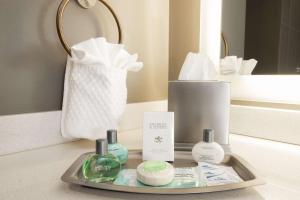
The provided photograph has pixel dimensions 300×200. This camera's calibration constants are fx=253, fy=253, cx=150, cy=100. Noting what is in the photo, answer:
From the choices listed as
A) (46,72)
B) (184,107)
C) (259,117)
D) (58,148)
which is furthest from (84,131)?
(259,117)

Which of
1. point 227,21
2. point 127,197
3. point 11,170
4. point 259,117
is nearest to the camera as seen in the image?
point 127,197

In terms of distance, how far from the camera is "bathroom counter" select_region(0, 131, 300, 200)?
1.52 feet

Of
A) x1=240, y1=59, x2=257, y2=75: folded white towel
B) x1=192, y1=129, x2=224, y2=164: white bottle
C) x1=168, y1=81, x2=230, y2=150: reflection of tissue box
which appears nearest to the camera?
x1=192, y1=129, x2=224, y2=164: white bottle

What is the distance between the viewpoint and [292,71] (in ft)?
2.76

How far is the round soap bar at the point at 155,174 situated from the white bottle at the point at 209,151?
14 cm

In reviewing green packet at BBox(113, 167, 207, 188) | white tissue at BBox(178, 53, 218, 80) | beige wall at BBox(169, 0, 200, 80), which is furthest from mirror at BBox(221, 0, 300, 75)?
green packet at BBox(113, 167, 207, 188)

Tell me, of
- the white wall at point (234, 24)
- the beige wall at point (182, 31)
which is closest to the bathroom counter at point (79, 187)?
the white wall at point (234, 24)

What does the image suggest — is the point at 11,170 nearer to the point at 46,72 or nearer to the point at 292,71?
the point at 46,72

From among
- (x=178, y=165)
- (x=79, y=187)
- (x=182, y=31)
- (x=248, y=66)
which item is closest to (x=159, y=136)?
(x=178, y=165)

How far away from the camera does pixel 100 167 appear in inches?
20.6

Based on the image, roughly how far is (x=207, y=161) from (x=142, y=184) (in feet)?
0.66

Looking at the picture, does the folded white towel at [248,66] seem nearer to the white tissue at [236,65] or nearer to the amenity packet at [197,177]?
the white tissue at [236,65]

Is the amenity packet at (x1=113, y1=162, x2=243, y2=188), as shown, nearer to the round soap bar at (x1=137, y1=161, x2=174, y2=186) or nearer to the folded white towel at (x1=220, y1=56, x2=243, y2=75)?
the round soap bar at (x1=137, y1=161, x2=174, y2=186)

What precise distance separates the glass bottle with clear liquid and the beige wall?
2.48 ft
